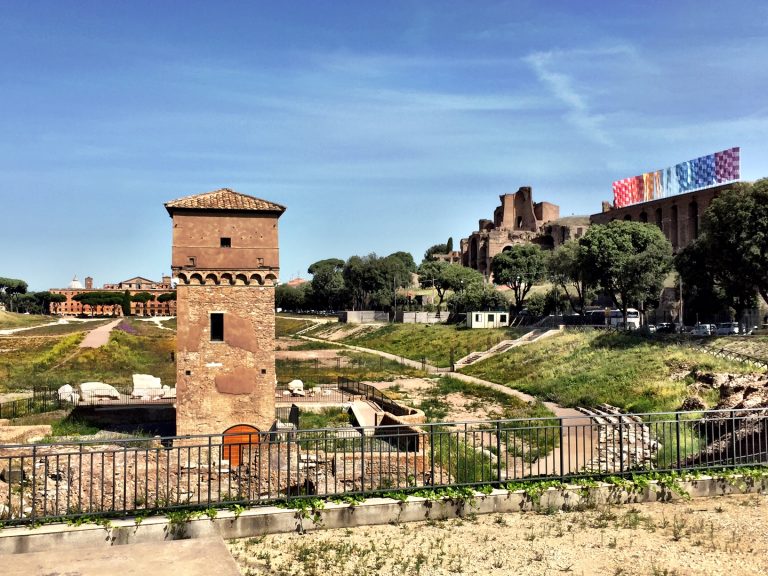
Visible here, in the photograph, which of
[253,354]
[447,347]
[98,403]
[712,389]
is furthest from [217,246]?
[447,347]

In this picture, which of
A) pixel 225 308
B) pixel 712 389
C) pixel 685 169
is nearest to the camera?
pixel 225 308

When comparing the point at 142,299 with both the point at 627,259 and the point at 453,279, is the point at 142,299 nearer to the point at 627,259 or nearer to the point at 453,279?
the point at 453,279

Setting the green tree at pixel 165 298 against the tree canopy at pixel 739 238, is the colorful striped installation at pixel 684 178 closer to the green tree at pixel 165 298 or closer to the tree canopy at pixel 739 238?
the tree canopy at pixel 739 238

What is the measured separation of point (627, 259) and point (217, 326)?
1473 inches

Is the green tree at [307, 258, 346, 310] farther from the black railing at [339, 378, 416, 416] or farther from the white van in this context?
the black railing at [339, 378, 416, 416]

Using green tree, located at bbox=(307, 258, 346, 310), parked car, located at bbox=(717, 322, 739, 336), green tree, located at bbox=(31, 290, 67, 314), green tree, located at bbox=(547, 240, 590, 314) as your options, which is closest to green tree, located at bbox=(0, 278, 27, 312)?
green tree, located at bbox=(31, 290, 67, 314)

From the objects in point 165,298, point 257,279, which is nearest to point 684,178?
point 257,279

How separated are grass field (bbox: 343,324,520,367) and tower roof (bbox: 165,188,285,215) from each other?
108 ft

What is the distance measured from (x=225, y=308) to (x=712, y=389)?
18.6 meters

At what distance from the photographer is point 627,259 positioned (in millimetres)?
50250

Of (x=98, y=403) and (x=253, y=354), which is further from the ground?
(x=253, y=354)

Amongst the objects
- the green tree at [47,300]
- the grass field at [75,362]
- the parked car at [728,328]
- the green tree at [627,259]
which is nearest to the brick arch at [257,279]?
the grass field at [75,362]

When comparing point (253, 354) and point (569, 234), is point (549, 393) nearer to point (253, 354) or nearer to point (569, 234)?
point (253, 354)

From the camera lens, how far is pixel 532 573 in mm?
8453
